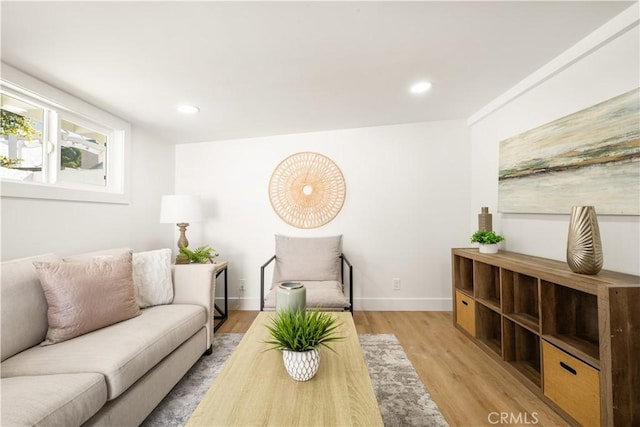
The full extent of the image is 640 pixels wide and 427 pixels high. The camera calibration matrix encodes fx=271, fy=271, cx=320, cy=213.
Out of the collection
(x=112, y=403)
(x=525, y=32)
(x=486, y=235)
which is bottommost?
(x=112, y=403)

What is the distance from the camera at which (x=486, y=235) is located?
2.31 m

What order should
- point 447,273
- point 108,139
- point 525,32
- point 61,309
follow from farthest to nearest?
1. point 447,273
2. point 108,139
3. point 525,32
4. point 61,309

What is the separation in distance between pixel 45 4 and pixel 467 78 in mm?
2528

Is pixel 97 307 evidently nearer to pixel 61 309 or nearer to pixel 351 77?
pixel 61 309

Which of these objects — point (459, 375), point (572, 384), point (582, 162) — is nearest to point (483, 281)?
point (459, 375)

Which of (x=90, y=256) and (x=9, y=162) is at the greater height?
(x=9, y=162)

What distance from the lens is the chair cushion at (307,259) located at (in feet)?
9.27

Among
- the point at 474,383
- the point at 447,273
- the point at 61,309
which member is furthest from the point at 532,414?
the point at 61,309

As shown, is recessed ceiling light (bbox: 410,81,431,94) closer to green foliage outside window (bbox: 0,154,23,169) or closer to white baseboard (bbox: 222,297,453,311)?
white baseboard (bbox: 222,297,453,311)

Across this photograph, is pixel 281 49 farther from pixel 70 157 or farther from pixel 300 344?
pixel 70 157

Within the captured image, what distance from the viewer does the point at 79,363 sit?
4.03 feet

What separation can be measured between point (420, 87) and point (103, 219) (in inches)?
115

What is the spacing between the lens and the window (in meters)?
1.77
